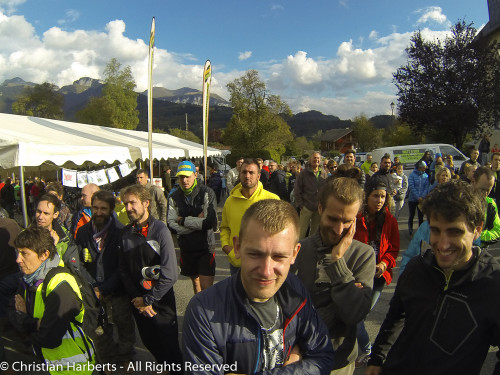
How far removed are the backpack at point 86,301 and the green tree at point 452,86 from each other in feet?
92.8

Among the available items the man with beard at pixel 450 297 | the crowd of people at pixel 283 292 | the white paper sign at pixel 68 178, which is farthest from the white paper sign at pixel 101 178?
the man with beard at pixel 450 297

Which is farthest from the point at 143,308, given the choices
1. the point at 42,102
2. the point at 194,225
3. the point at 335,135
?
the point at 335,135

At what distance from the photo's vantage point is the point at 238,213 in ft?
11.5

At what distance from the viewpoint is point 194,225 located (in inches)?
150

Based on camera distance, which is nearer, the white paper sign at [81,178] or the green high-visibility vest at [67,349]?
the green high-visibility vest at [67,349]

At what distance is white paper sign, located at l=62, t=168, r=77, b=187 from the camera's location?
23.5 feet

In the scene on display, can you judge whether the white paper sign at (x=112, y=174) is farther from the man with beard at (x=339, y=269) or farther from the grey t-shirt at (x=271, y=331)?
the grey t-shirt at (x=271, y=331)

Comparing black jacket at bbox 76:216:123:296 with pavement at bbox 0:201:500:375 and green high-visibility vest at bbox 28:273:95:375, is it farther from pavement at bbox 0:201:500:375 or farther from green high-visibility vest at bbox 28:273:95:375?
pavement at bbox 0:201:500:375

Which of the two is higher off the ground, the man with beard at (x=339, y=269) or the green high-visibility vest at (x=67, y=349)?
the man with beard at (x=339, y=269)

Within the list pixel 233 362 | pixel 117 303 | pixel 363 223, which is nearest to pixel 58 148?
pixel 117 303

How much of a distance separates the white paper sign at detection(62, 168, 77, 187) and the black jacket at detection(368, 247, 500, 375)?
24.3 ft

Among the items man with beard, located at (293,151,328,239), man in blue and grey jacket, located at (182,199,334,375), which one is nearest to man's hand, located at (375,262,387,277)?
man in blue and grey jacket, located at (182,199,334,375)

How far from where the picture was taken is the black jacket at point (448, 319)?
1465 millimetres

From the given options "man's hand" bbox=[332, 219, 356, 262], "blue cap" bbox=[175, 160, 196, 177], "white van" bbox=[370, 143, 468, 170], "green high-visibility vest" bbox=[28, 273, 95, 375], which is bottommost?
"green high-visibility vest" bbox=[28, 273, 95, 375]
